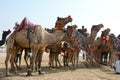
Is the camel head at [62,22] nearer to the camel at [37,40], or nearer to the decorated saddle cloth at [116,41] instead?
the camel at [37,40]

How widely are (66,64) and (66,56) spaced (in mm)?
635

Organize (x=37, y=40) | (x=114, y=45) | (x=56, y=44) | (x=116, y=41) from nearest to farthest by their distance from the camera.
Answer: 1. (x=37, y=40)
2. (x=56, y=44)
3. (x=116, y=41)
4. (x=114, y=45)

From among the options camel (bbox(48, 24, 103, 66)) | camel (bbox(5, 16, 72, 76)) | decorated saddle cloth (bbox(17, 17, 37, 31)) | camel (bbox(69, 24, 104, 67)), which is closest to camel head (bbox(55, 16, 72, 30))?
camel (bbox(5, 16, 72, 76))

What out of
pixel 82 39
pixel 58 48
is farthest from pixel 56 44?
pixel 58 48

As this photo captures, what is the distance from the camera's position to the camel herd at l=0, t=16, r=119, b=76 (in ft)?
51.2

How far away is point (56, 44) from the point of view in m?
18.5

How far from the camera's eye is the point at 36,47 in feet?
50.5

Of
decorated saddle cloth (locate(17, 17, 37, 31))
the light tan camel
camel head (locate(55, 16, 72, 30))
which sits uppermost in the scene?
camel head (locate(55, 16, 72, 30))

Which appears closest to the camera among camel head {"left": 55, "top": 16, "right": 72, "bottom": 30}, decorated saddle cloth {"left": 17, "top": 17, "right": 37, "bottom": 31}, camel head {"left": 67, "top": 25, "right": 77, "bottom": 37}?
decorated saddle cloth {"left": 17, "top": 17, "right": 37, "bottom": 31}

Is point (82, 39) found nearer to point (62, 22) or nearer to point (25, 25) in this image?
point (62, 22)

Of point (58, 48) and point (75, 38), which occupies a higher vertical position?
point (75, 38)

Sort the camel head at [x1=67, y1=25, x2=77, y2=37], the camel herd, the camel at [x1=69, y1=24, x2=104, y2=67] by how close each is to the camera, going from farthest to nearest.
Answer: the camel at [x1=69, y1=24, x2=104, y2=67], the camel head at [x1=67, y1=25, x2=77, y2=37], the camel herd

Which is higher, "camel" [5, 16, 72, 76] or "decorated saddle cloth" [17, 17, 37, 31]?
"decorated saddle cloth" [17, 17, 37, 31]

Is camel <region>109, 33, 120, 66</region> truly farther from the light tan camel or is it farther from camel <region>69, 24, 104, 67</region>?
the light tan camel
